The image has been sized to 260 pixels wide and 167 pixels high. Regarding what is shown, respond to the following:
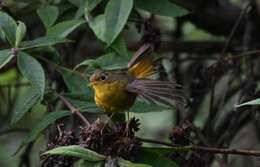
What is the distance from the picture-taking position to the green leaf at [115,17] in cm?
218

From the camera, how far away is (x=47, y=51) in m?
2.41

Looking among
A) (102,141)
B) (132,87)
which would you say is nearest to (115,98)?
(132,87)

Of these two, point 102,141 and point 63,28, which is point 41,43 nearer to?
point 63,28

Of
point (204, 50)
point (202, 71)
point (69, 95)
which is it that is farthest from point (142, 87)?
point (204, 50)

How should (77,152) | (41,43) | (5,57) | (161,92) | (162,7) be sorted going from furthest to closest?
(162,7) < (41,43) < (5,57) < (161,92) < (77,152)

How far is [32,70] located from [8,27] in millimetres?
160

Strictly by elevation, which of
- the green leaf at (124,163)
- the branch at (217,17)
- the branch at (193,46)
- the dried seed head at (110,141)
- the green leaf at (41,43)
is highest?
the branch at (217,17)

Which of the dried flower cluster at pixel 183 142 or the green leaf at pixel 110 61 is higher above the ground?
the green leaf at pixel 110 61

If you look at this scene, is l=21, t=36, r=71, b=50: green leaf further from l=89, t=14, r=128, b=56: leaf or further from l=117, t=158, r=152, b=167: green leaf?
l=117, t=158, r=152, b=167: green leaf

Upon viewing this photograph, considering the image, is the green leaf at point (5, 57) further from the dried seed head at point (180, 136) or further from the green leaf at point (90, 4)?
the dried seed head at point (180, 136)

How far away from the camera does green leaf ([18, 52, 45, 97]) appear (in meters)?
2.06

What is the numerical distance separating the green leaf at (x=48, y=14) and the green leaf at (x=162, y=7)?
273mm

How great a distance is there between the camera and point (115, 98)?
2166mm

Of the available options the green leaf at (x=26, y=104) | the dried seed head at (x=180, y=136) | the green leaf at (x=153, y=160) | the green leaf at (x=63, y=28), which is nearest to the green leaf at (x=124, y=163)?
the green leaf at (x=153, y=160)
